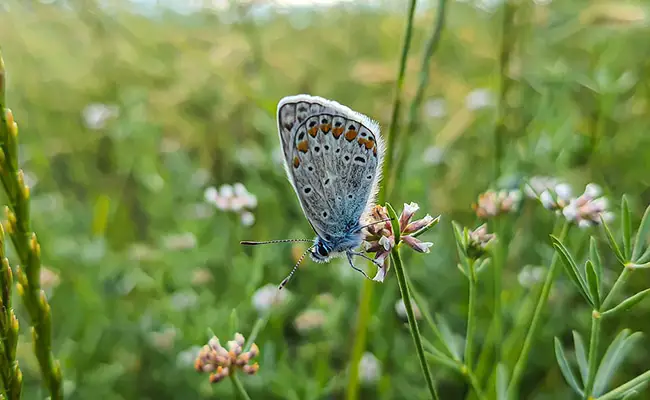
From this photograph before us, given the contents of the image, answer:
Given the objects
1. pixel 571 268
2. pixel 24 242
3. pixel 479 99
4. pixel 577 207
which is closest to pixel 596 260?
pixel 571 268

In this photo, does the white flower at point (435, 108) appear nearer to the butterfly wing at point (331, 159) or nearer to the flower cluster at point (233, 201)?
the flower cluster at point (233, 201)

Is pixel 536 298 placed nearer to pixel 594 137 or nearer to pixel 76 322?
pixel 594 137

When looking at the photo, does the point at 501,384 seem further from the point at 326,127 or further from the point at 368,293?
the point at 326,127

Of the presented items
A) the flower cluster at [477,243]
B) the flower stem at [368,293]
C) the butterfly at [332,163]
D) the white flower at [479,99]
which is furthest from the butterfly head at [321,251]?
the white flower at [479,99]

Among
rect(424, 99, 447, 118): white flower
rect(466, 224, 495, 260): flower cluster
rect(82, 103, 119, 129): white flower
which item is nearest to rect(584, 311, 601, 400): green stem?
rect(466, 224, 495, 260): flower cluster

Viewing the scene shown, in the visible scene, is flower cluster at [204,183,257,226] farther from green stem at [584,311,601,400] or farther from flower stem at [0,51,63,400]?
green stem at [584,311,601,400]

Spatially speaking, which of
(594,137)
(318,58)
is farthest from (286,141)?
(318,58)
